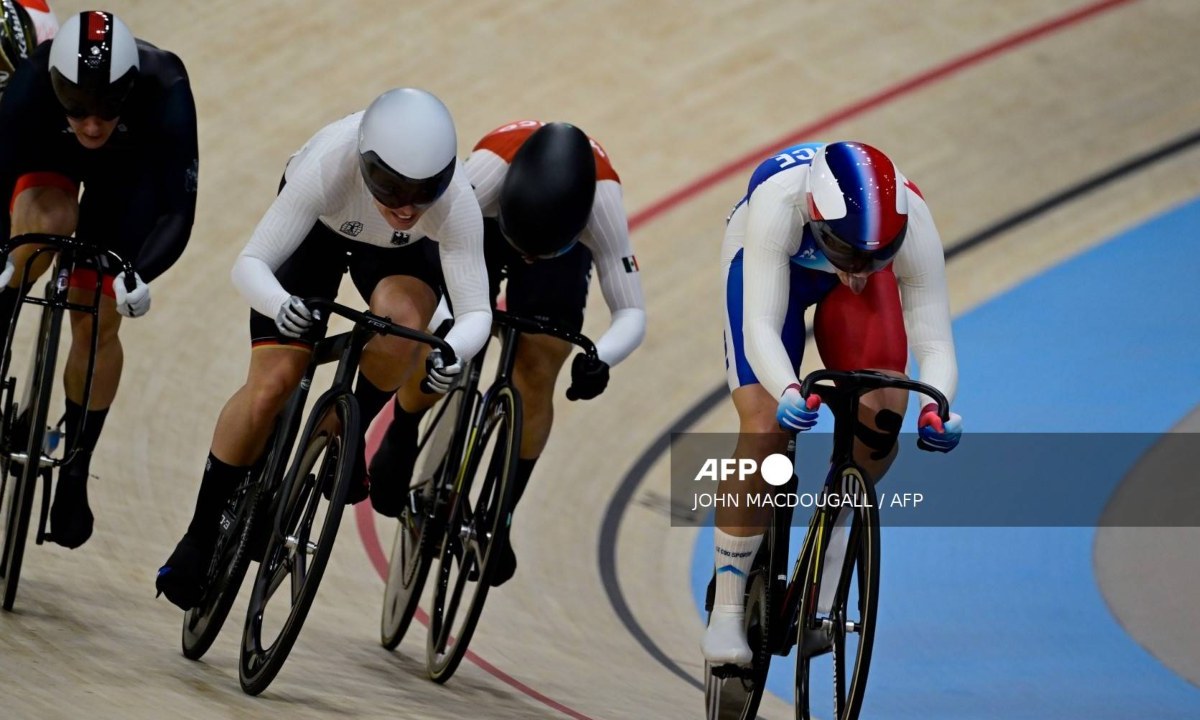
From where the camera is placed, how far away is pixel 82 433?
3.89m

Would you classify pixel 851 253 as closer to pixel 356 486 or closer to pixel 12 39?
pixel 356 486

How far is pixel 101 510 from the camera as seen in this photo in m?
4.72

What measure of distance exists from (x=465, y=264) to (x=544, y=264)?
61 cm

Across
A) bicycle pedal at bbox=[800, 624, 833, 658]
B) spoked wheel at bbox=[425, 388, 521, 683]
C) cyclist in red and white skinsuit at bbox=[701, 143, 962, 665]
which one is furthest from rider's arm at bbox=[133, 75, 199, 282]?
bicycle pedal at bbox=[800, 624, 833, 658]

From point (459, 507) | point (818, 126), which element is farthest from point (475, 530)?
point (818, 126)

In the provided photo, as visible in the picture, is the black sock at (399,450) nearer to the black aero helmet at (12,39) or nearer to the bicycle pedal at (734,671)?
the bicycle pedal at (734,671)

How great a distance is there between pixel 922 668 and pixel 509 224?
1.79 metres

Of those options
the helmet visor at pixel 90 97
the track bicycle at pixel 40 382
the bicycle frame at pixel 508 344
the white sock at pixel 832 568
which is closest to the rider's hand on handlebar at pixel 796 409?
the white sock at pixel 832 568

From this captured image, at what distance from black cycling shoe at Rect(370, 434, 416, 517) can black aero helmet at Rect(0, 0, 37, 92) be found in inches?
55.5

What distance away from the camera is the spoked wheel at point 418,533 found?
4051mm

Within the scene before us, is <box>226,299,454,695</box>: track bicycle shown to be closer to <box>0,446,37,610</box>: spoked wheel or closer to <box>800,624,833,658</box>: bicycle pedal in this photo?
<box>0,446,37,610</box>: spoked wheel

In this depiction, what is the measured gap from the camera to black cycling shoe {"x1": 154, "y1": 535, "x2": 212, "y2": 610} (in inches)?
138

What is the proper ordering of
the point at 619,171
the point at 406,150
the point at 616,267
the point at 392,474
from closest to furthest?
the point at 406,150 < the point at 616,267 < the point at 392,474 < the point at 619,171

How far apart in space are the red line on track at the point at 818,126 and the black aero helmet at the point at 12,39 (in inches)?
68.6
